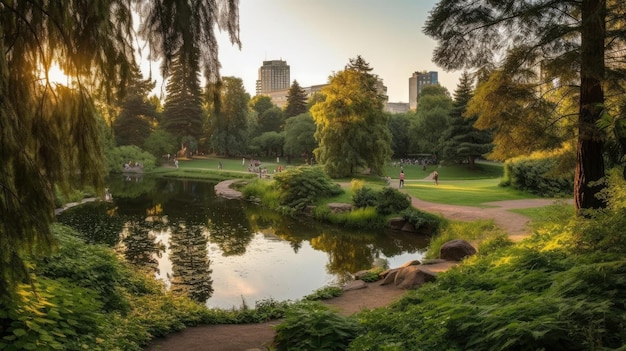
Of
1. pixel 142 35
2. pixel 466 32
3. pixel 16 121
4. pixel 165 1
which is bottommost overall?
pixel 16 121

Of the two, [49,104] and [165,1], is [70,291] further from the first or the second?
[165,1]

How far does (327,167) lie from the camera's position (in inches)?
1428

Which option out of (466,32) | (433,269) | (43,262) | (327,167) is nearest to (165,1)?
Result: (43,262)

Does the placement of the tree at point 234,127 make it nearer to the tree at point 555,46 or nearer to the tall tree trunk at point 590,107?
the tree at point 555,46

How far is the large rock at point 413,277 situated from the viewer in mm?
10588

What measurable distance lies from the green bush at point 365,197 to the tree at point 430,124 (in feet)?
99.6

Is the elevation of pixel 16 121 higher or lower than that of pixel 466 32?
lower

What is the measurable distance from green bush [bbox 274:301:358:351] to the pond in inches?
208

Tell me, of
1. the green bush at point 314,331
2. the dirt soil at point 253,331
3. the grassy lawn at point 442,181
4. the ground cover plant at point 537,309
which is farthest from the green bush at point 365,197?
the green bush at point 314,331

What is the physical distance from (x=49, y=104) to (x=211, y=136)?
60385 millimetres

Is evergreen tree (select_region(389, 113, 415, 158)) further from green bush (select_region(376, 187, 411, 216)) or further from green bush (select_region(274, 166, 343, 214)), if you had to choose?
green bush (select_region(376, 187, 411, 216))

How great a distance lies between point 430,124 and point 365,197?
1369 inches

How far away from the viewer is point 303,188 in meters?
26.1

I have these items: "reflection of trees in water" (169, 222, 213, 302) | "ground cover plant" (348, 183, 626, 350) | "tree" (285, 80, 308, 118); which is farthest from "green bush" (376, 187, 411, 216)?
"tree" (285, 80, 308, 118)
